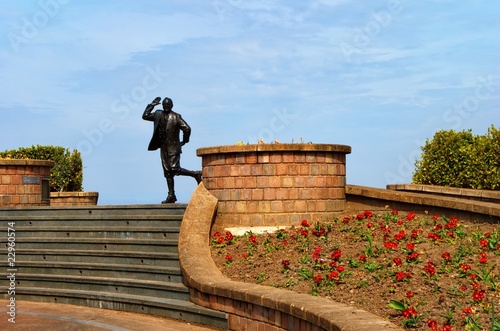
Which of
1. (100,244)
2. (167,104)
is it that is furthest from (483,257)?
(167,104)

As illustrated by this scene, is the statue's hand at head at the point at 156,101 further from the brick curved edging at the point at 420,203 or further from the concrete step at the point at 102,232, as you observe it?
the brick curved edging at the point at 420,203

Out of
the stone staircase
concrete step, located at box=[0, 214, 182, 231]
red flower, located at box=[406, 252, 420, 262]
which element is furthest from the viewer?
concrete step, located at box=[0, 214, 182, 231]

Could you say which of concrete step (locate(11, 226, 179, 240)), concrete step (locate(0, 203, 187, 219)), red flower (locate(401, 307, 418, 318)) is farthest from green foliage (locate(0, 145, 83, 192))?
red flower (locate(401, 307, 418, 318))

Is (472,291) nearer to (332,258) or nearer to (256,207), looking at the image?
(332,258)

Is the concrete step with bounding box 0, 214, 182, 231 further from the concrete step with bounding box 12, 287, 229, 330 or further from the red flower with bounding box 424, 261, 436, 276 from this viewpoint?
the red flower with bounding box 424, 261, 436, 276

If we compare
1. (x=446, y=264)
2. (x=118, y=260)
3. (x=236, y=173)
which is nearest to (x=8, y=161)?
(x=118, y=260)

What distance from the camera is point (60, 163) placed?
2789cm

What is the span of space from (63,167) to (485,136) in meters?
16.1

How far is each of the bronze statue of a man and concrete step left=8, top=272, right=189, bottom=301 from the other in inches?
121

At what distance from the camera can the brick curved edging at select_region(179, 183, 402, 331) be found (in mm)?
7709

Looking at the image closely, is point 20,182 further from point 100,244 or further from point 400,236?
point 400,236

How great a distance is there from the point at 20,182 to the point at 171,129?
603cm

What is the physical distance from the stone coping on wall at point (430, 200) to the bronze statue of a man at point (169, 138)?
401cm

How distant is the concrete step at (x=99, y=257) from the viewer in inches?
493
